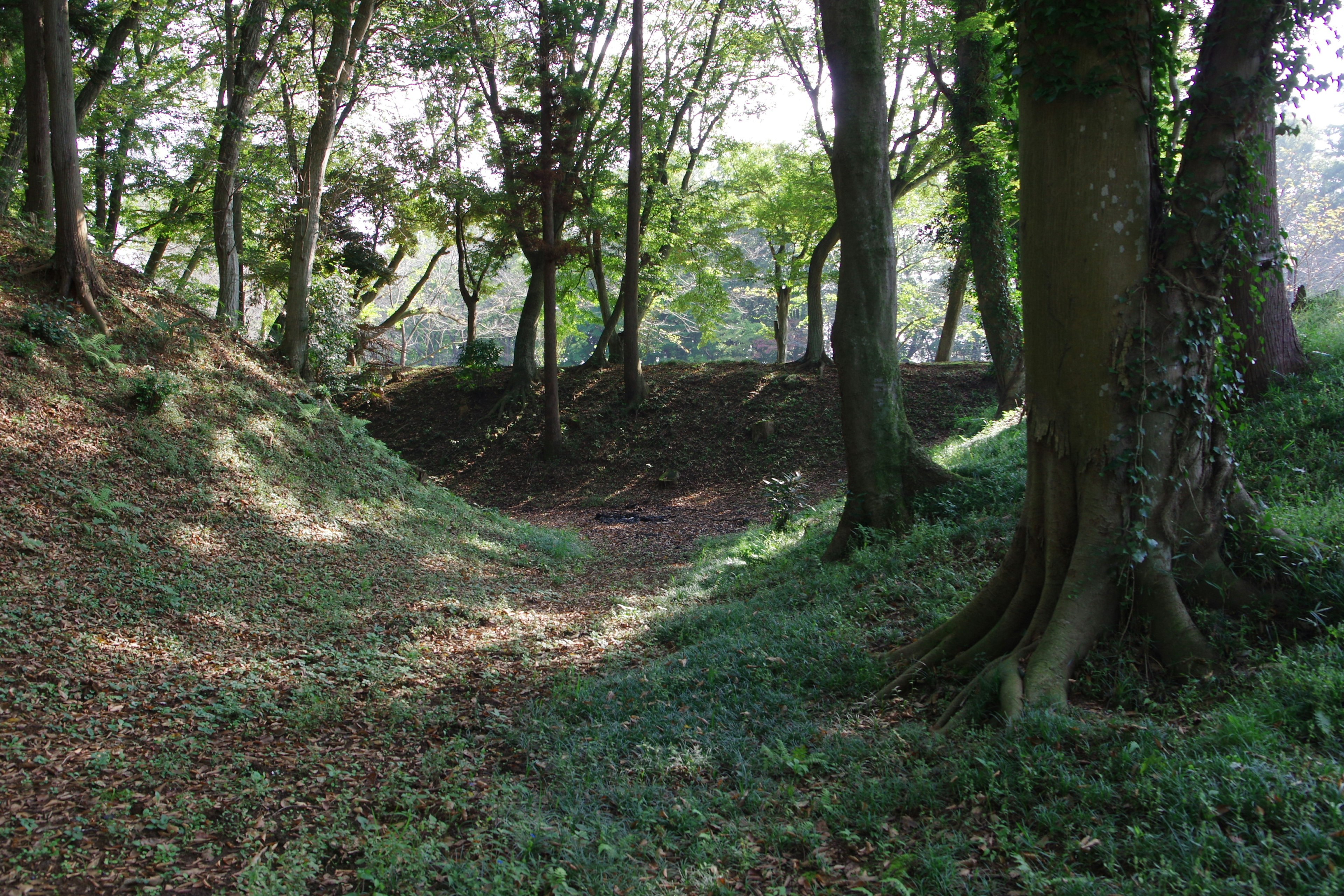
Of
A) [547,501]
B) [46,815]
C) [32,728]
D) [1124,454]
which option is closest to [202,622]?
[32,728]

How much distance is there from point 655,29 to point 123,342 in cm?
1796

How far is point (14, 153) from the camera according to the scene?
13.6 m

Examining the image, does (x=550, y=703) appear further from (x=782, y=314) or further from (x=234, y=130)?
(x=782, y=314)

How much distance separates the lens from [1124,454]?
440cm

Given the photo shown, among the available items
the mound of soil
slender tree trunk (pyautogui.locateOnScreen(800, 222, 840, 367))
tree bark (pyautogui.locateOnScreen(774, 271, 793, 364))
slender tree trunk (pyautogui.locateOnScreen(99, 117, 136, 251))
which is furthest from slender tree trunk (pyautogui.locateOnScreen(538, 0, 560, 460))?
tree bark (pyautogui.locateOnScreen(774, 271, 793, 364))

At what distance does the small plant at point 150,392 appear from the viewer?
9.06 metres

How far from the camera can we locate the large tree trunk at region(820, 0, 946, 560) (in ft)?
27.0

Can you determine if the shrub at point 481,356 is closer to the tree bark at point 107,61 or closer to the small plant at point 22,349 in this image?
the tree bark at point 107,61

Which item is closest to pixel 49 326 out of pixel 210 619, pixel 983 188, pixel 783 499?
pixel 210 619

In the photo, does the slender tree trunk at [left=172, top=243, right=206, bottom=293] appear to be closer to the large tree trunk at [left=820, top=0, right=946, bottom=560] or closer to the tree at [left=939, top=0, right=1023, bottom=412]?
the large tree trunk at [left=820, top=0, right=946, bottom=560]

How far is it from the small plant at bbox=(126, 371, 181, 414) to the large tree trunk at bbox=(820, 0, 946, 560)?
8.19 meters

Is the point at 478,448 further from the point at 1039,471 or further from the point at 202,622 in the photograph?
the point at 1039,471

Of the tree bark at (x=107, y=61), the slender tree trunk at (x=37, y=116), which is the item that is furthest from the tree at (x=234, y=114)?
the slender tree trunk at (x=37, y=116)

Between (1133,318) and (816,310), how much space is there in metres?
18.7
